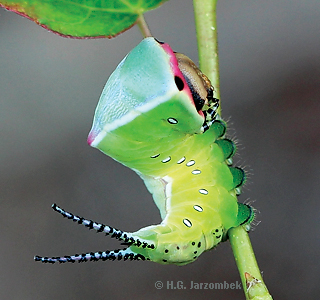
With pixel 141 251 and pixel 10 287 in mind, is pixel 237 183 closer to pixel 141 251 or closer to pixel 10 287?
pixel 141 251

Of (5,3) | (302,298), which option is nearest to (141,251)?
(5,3)

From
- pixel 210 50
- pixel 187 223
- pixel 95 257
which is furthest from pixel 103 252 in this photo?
pixel 210 50

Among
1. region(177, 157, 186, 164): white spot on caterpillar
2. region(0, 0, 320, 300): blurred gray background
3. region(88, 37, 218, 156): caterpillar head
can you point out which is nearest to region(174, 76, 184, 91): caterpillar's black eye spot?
region(88, 37, 218, 156): caterpillar head

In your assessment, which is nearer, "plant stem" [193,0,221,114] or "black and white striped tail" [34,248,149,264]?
"black and white striped tail" [34,248,149,264]

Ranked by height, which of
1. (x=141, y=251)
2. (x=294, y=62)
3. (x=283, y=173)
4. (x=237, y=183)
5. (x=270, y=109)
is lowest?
(x=141, y=251)

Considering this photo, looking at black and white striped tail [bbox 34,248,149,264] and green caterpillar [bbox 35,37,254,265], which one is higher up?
green caterpillar [bbox 35,37,254,265]

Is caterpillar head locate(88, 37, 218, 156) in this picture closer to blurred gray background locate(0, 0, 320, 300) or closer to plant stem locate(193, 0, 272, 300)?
plant stem locate(193, 0, 272, 300)

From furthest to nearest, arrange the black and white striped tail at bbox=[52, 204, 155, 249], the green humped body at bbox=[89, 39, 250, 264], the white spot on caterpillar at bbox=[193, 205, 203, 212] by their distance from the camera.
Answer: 1. the white spot on caterpillar at bbox=[193, 205, 203, 212]
2. the green humped body at bbox=[89, 39, 250, 264]
3. the black and white striped tail at bbox=[52, 204, 155, 249]
